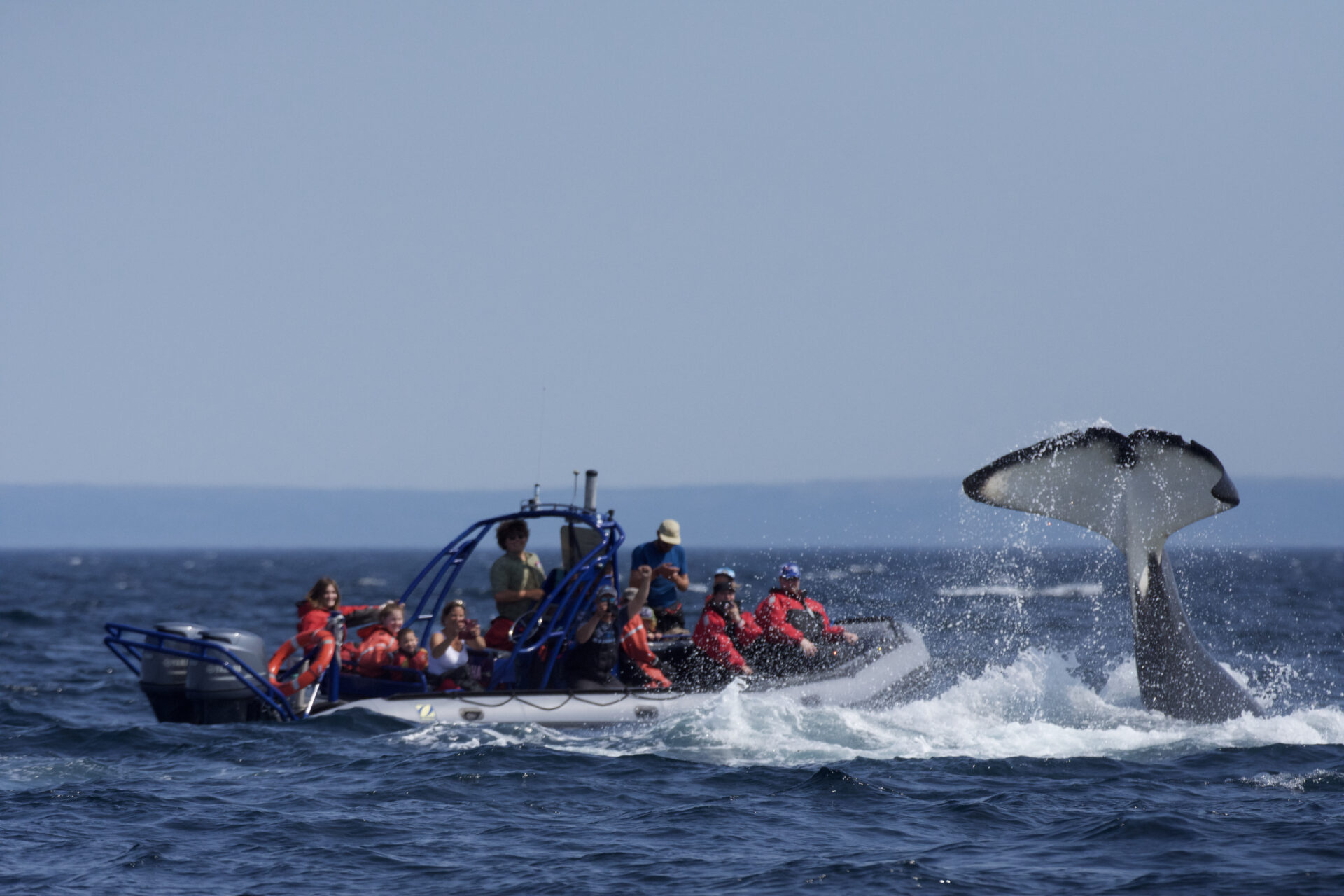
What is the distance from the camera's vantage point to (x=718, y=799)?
35.7 ft

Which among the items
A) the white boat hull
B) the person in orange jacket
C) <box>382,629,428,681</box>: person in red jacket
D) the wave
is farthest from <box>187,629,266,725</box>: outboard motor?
the wave

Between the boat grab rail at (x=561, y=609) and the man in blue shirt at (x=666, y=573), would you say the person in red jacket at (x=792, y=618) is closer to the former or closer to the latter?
the man in blue shirt at (x=666, y=573)

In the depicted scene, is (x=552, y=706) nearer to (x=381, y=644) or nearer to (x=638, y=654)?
(x=638, y=654)

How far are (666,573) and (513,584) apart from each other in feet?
5.62

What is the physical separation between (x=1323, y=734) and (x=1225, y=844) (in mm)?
4670

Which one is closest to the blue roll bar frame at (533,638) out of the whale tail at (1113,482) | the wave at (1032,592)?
the whale tail at (1113,482)

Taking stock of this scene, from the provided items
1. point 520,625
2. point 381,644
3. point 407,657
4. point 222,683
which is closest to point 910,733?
point 520,625

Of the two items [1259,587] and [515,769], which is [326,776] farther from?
[1259,587]

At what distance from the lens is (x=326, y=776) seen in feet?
38.8

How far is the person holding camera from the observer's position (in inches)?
558

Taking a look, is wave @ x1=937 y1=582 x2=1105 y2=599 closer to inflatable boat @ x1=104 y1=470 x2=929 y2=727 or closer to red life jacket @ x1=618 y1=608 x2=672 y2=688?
inflatable boat @ x1=104 y1=470 x2=929 y2=727

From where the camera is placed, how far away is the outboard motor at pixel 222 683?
45.6 feet

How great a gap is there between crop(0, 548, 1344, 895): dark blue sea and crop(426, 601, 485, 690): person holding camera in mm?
868

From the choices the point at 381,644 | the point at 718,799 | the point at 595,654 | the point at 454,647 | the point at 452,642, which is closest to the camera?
the point at 718,799
